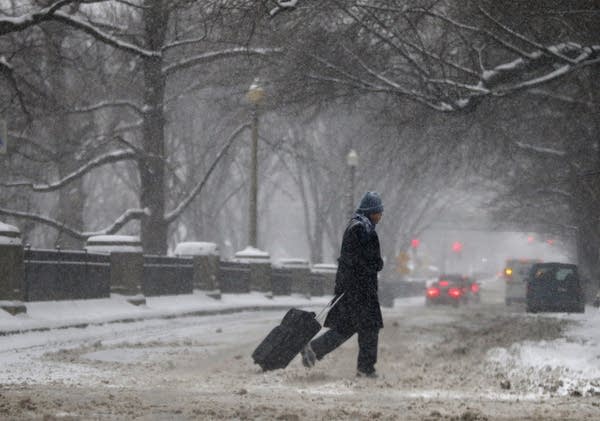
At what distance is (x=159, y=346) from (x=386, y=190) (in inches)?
1414

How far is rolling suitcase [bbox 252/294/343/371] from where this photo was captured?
10211 millimetres

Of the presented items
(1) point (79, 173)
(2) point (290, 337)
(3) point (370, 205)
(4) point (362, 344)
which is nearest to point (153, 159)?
(1) point (79, 173)

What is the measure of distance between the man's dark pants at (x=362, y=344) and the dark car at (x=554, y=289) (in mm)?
17948

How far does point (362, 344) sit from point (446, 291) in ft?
130

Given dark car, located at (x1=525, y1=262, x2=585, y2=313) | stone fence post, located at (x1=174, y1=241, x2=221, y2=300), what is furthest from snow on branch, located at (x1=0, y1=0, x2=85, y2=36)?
dark car, located at (x1=525, y1=262, x2=585, y2=313)

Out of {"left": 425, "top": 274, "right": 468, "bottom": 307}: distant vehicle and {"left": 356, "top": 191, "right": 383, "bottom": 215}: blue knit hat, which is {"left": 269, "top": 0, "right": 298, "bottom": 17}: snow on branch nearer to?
{"left": 356, "top": 191, "right": 383, "bottom": 215}: blue knit hat

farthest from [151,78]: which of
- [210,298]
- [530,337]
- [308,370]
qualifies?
[308,370]

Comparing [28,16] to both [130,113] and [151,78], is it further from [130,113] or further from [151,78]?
[130,113]

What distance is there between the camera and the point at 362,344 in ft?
33.5

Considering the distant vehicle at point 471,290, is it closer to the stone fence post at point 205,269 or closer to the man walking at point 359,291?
the stone fence post at point 205,269

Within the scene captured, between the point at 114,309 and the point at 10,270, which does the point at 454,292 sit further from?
the point at 10,270

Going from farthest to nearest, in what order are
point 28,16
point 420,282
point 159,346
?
point 420,282 → point 28,16 → point 159,346

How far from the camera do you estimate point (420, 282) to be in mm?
80875

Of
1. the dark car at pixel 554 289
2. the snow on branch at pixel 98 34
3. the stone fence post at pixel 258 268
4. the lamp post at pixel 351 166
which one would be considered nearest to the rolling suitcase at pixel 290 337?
the snow on branch at pixel 98 34
